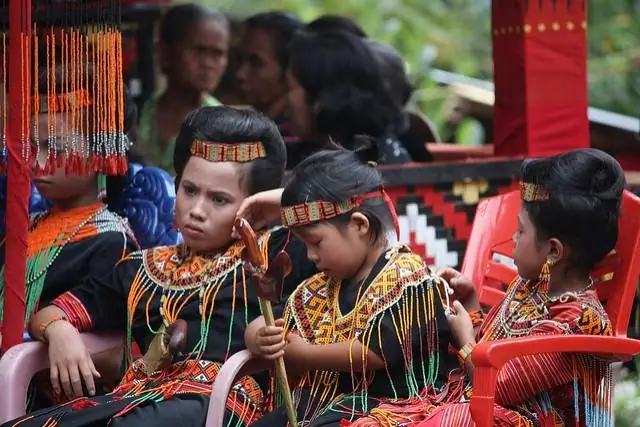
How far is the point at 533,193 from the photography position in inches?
163

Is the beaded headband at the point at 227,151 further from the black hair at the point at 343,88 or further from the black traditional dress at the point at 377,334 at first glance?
the black hair at the point at 343,88

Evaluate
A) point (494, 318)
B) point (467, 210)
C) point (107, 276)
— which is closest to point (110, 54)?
point (107, 276)

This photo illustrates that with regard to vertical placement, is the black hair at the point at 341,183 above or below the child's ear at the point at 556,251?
above

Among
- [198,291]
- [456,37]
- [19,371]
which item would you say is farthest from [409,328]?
[456,37]

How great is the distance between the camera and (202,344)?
4.42 metres

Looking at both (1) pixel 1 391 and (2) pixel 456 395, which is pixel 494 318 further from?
(1) pixel 1 391

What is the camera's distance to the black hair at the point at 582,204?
4.07 m

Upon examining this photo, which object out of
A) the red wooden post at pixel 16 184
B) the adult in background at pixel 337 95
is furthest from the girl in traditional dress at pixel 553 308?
the adult in background at pixel 337 95

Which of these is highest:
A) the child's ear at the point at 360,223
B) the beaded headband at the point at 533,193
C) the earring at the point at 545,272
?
the beaded headband at the point at 533,193

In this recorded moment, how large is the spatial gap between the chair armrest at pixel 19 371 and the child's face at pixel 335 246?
0.96 m

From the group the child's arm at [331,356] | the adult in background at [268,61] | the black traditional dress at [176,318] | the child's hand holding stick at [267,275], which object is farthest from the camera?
the adult in background at [268,61]

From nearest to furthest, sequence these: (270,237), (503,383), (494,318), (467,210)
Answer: (503,383), (494,318), (270,237), (467,210)

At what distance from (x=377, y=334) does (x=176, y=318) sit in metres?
0.73

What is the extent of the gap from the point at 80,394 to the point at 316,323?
0.81 meters
